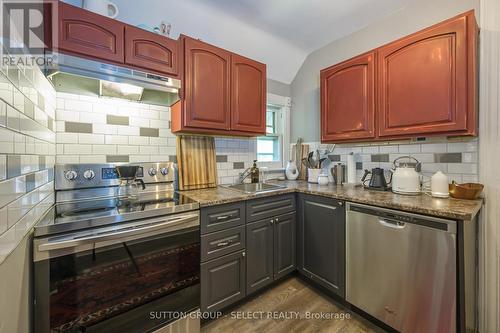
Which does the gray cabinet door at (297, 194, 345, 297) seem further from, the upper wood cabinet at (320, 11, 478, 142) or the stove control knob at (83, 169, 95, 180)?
the stove control knob at (83, 169, 95, 180)

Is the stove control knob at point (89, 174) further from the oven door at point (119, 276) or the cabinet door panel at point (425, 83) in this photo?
the cabinet door panel at point (425, 83)

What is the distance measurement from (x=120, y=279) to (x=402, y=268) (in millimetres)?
1694

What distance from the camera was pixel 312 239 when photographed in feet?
6.35

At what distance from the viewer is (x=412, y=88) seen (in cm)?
162

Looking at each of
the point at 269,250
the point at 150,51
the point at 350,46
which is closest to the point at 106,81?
the point at 150,51

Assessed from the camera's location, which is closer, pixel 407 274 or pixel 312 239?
pixel 407 274

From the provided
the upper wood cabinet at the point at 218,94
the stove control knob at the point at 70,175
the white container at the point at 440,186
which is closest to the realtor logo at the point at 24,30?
the stove control knob at the point at 70,175

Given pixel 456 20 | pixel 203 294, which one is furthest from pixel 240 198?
pixel 456 20

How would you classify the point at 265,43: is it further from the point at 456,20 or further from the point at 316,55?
the point at 456,20

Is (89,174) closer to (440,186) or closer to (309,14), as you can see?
(309,14)

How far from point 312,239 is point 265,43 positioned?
216 cm

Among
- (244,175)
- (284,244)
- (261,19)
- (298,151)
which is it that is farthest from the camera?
(298,151)

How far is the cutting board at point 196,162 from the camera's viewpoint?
1.97 m

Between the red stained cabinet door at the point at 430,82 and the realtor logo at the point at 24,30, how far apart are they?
2217mm
